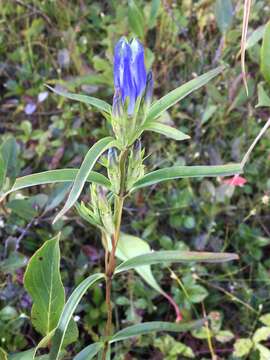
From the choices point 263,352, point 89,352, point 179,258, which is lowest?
point 263,352

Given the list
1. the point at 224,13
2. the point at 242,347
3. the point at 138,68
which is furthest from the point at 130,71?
the point at 224,13

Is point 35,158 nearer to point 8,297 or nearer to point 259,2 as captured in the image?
point 8,297

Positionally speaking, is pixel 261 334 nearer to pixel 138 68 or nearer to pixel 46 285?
pixel 46 285

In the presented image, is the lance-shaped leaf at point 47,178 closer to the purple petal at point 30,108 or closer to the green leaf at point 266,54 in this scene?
the green leaf at point 266,54

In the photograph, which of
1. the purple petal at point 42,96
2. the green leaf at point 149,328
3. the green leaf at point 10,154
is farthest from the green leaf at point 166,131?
the purple petal at point 42,96

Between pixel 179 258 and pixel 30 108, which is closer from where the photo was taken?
A: pixel 179 258

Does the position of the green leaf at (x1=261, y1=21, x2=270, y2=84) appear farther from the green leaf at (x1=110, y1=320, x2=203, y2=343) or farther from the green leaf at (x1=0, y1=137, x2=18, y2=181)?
the green leaf at (x1=0, y1=137, x2=18, y2=181)

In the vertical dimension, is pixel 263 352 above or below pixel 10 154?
below

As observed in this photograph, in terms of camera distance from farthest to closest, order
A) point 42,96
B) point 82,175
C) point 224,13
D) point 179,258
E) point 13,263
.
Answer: point 42,96, point 224,13, point 13,263, point 179,258, point 82,175
